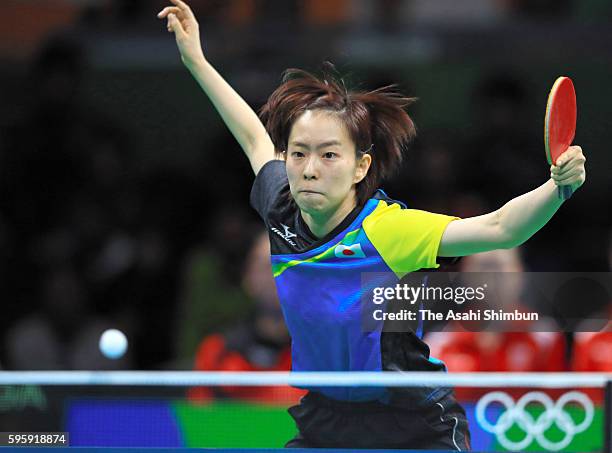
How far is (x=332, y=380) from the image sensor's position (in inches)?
144

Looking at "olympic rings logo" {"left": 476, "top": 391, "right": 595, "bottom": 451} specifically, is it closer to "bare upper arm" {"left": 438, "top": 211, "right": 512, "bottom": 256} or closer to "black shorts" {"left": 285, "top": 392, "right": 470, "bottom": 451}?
"black shorts" {"left": 285, "top": 392, "right": 470, "bottom": 451}

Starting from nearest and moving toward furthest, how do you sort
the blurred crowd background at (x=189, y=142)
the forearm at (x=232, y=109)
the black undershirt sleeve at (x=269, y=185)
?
1. the black undershirt sleeve at (x=269, y=185)
2. the forearm at (x=232, y=109)
3. the blurred crowd background at (x=189, y=142)

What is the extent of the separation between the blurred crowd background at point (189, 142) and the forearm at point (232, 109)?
1666 millimetres

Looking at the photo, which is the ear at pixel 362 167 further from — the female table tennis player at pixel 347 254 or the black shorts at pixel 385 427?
the black shorts at pixel 385 427

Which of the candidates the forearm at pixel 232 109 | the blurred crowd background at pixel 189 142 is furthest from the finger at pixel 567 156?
the blurred crowd background at pixel 189 142

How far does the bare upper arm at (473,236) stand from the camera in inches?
134

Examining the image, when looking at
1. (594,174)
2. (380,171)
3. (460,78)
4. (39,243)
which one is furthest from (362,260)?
(39,243)

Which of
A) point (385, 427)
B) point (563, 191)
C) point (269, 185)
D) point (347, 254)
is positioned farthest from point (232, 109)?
point (563, 191)

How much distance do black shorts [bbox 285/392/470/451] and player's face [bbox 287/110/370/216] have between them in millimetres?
560

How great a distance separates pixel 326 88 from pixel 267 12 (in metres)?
3.19

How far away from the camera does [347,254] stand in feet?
12.2

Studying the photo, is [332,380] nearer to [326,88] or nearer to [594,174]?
[326,88]

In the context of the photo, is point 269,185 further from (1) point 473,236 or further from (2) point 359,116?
(1) point 473,236

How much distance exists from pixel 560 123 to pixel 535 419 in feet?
3.32
